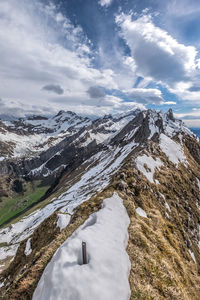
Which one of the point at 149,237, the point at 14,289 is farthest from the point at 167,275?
the point at 14,289

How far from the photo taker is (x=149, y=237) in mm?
14133

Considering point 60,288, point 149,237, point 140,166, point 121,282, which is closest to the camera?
point 60,288

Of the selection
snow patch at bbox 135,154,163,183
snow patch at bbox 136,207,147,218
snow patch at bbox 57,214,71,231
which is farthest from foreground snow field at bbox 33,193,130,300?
snow patch at bbox 135,154,163,183

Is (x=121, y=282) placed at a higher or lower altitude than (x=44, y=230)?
higher

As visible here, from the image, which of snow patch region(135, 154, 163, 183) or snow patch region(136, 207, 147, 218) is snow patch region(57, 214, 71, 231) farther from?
snow patch region(135, 154, 163, 183)

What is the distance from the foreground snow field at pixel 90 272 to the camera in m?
7.33

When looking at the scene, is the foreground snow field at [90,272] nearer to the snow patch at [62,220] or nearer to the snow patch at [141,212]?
the snow patch at [141,212]

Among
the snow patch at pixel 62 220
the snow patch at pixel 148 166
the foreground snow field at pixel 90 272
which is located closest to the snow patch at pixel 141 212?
the foreground snow field at pixel 90 272

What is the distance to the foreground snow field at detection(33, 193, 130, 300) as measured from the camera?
24.1 feet

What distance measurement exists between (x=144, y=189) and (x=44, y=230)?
18.7 m

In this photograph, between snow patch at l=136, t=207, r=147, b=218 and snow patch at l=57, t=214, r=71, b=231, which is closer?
snow patch at l=136, t=207, r=147, b=218

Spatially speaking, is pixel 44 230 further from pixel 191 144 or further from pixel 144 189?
pixel 191 144

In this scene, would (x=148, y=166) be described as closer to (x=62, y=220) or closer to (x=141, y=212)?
(x=141, y=212)

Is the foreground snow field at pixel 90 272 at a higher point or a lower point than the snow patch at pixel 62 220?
higher
